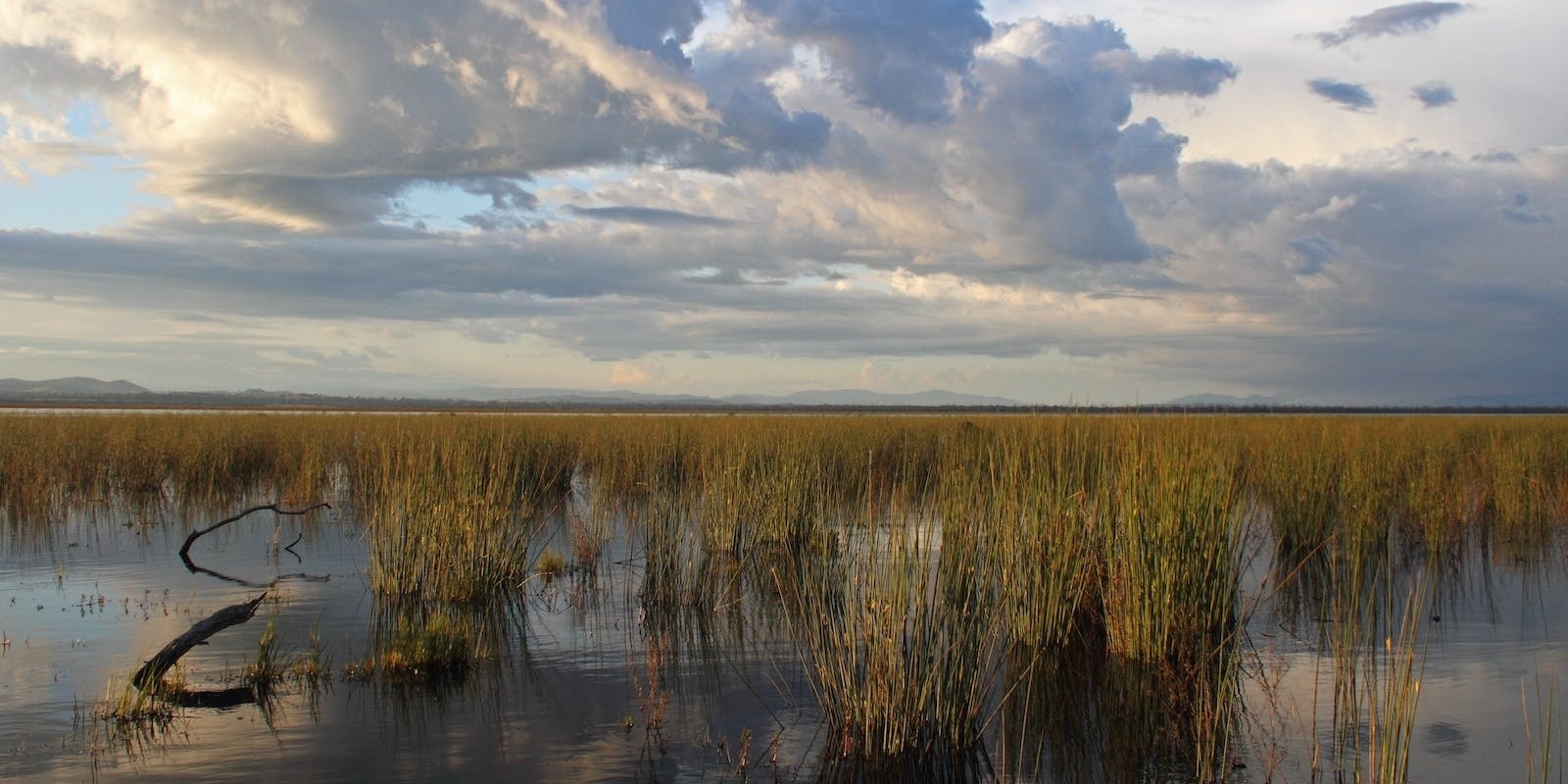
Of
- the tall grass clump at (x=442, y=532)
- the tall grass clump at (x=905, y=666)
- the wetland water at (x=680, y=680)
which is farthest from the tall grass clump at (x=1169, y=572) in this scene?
the tall grass clump at (x=442, y=532)

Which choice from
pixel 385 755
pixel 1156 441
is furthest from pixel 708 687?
pixel 1156 441

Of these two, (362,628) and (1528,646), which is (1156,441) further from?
(362,628)

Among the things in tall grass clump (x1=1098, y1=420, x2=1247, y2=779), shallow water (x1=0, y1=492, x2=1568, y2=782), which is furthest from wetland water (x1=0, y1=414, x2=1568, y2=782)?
tall grass clump (x1=1098, y1=420, x2=1247, y2=779)

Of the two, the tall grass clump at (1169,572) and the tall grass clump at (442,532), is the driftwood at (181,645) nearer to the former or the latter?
the tall grass clump at (442,532)

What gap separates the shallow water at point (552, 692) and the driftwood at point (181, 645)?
295 mm

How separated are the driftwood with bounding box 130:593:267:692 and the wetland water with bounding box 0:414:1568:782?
19 cm

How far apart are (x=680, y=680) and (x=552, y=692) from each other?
0.88 m

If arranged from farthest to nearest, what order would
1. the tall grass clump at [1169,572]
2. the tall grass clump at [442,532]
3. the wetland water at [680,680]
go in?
the tall grass clump at [442,532]
the tall grass clump at [1169,572]
the wetland water at [680,680]

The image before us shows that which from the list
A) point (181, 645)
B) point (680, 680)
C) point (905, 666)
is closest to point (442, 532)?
point (181, 645)

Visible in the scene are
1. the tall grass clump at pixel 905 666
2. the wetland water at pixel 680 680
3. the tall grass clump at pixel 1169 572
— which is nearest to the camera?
the tall grass clump at pixel 905 666

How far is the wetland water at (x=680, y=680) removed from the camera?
5.47 meters

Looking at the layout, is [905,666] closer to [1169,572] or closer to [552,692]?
[1169,572]

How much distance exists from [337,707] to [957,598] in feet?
13.0

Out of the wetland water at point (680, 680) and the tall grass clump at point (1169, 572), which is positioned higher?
the tall grass clump at point (1169, 572)
